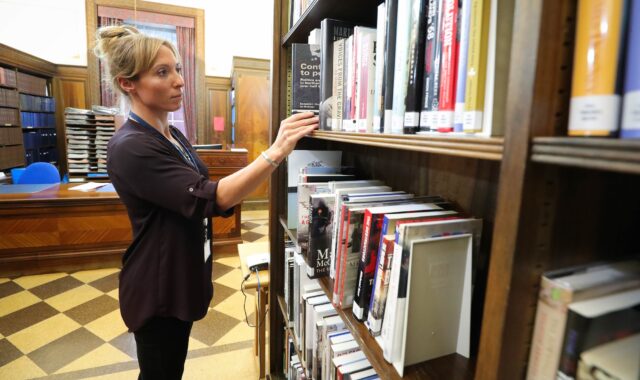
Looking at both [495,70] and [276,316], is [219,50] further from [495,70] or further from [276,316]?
[495,70]

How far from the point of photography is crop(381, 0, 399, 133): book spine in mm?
704

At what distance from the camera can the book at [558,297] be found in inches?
16.3

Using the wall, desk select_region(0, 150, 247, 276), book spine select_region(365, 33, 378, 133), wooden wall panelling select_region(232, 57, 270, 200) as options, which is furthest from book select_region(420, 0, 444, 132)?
the wall

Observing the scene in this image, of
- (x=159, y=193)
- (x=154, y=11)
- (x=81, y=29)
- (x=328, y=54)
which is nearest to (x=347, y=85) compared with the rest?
(x=328, y=54)

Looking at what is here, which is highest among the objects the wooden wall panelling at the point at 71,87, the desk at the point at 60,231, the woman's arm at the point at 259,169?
the wooden wall panelling at the point at 71,87

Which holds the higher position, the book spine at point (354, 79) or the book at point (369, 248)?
the book spine at point (354, 79)

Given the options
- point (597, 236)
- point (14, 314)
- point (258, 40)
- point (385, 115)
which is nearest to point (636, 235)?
point (597, 236)

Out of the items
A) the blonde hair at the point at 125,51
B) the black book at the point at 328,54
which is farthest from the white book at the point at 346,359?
the blonde hair at the point at 125,51

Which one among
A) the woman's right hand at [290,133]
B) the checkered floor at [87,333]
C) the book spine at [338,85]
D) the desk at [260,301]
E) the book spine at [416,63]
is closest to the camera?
the book spine at [416,63]

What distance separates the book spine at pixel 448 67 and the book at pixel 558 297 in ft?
0.86

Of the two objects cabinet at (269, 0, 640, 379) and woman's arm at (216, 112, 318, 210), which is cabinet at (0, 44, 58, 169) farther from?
cabinet at (269, 0, 640, 379)

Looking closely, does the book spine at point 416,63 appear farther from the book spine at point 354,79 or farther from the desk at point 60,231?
the desk at point 60,231

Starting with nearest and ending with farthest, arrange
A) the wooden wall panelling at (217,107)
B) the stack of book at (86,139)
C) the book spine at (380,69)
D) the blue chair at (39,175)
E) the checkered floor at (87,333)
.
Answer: the book spine at (380,69) → the checkered floor at (87,333) → the blue chair at (39,175) → the stack of book at (86,139) → the wooden wall panelling at (217,107)

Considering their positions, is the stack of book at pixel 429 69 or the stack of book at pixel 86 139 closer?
the stack of book at pixel 429 69
